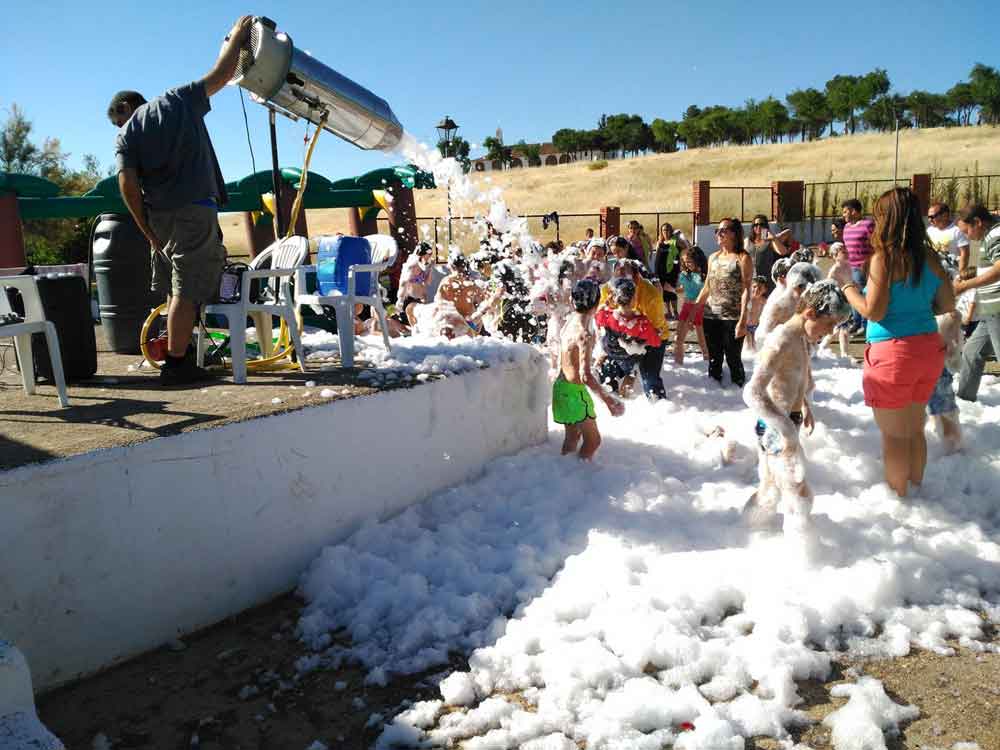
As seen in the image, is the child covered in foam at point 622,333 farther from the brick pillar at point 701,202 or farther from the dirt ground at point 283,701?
the brick pillar at point 701,202

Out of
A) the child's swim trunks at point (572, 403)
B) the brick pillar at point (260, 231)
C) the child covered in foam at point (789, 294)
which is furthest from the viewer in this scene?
the brick pillar at point (260, 231)

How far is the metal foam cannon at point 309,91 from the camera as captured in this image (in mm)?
5184

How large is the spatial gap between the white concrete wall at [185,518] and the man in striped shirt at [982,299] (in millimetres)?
4435

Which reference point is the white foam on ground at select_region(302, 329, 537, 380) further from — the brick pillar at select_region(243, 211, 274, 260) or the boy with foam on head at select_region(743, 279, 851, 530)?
the brick pillar at select_region(243, 211, 274, 260)

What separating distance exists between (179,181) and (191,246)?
387 mm

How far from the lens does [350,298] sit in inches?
219

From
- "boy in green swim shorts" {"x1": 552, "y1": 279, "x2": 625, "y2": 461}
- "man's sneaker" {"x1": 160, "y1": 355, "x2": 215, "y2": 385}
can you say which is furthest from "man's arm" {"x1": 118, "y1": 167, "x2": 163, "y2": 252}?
"boy in green swim shorts" {"x1": 552, "y1": 279, "x2": 625, "y2": 461}

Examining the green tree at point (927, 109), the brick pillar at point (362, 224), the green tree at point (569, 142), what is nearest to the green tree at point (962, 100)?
the green tree at point (927, 109)

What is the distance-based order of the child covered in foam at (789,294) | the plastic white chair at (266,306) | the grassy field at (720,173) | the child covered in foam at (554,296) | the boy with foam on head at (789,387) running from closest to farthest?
1. the boy with foam on head at (789,387)
2. the child covered in foam at (789,294)
3. the plastic white chair at (266,306)
4. the child covered in foam at (554,296)
5. the grassy field at (720,173)

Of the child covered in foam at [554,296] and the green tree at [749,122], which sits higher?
the green tree at [749,122]

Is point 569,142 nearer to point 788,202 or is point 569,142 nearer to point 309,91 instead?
point 788,202

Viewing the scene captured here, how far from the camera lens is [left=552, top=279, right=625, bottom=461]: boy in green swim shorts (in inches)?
219

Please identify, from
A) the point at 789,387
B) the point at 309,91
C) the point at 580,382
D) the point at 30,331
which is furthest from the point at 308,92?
the point at 789,387

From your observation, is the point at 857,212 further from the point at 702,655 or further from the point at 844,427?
the point at 702,655
